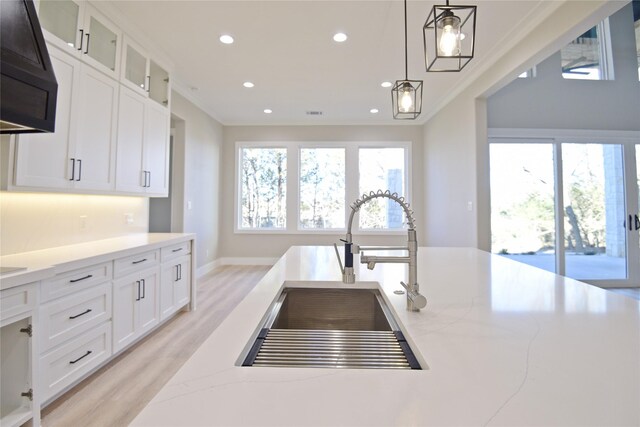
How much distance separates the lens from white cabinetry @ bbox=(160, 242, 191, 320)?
2848mm

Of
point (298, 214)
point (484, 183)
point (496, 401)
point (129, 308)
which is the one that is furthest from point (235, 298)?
point (496, 401)

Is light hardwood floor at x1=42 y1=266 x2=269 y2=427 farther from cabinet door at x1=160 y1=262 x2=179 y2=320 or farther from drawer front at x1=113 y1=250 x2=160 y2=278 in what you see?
drawer front at x1=113 y1=250 x2=160 y2=278

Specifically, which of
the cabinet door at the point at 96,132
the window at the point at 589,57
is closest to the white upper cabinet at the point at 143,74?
the cabinet door at the point at 96,132

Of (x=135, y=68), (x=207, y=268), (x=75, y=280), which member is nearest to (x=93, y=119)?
(x=135, y=68)

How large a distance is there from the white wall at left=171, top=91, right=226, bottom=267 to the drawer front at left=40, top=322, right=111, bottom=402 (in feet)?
8.15

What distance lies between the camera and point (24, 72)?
1353 millimetres

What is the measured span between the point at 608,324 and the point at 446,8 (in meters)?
1.29

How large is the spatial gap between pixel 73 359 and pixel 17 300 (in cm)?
64

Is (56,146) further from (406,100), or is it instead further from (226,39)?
(406,100)

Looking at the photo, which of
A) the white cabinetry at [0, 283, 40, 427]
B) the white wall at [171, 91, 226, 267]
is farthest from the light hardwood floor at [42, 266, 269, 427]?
the white wall at [171, 91, 226, 267]

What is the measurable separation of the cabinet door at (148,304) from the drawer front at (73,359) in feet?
1.22

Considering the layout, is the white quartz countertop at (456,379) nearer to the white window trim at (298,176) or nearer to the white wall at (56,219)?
the white wall at (56,219)

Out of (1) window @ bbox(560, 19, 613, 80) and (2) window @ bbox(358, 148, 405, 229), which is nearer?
(1) window @ bbox(560, 19, 613, 80)

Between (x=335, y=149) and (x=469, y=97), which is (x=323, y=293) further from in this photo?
(x=335, y=149)
